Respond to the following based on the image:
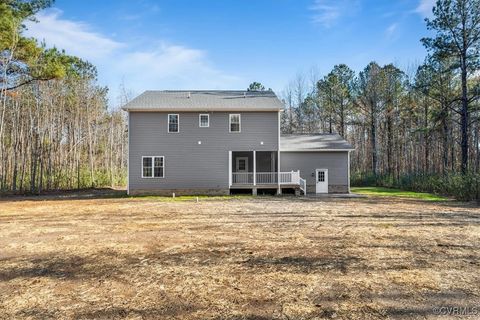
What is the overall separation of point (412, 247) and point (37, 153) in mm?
23733

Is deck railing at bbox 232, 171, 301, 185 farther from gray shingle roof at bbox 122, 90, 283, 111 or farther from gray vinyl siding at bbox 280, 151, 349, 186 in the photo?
gray shingle roof at bbox 122, 90, 283, 111

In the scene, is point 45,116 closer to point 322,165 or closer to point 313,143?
point 313,143

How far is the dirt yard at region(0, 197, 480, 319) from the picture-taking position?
12.3 feet

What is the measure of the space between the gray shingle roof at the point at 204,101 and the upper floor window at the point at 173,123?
53cm

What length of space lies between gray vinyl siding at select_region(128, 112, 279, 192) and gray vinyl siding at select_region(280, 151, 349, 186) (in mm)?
Answer: 2453

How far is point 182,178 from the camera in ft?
65.6

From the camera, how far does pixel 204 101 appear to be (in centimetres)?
2103

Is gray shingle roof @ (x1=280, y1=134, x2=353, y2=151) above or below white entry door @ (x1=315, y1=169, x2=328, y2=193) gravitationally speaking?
above

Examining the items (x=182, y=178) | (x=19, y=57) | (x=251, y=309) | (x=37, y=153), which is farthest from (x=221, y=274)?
(x=37, y=153)

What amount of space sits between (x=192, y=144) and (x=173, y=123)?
1.79m

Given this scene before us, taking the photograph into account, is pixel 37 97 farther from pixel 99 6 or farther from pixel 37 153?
pixel 99 6

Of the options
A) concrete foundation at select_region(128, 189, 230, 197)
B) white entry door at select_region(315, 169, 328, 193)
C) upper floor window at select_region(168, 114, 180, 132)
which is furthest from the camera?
white entry door at select_region(315, 169, 328, 193)

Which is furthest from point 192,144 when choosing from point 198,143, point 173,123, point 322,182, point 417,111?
point 417,111

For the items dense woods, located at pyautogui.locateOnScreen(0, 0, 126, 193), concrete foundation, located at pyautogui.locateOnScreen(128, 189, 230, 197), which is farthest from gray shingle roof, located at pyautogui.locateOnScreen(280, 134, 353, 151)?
dense woods, located at pyautogui.locateOnScreen(0, 0, 126, 193)
